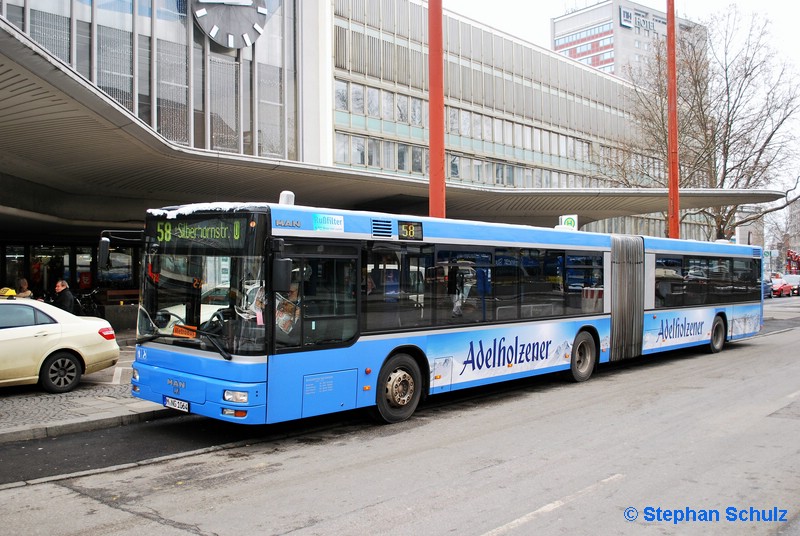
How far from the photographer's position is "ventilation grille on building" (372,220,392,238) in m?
8.55

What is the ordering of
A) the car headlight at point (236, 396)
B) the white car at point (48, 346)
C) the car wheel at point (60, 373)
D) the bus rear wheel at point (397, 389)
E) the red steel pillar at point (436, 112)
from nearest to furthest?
the car headlight at point (236, 396), the bus rear wheel at point (397, 389), the white car at point (48, 346), the car wheel at point (60, 373), the red steel pillar at point (436, 112)

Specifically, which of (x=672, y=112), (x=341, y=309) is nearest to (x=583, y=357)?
(x=341, y=309)

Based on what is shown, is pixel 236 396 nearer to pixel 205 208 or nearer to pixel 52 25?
pixel 205 208

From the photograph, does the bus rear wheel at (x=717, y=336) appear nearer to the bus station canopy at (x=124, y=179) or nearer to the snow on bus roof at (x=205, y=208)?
the bus station canopy at (x=124, y=179)

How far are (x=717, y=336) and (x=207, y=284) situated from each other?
47.2ft

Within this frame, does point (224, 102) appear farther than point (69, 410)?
Yes

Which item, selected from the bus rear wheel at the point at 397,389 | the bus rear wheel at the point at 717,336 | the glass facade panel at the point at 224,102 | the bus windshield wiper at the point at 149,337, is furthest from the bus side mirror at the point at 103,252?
the glass facade panel at the point at 224,102

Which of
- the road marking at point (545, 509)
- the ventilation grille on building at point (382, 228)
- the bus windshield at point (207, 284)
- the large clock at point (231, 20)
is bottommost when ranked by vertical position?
the road marking at point (545, 509)

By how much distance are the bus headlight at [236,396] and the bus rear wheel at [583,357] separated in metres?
6.98

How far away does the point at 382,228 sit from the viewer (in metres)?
8.65

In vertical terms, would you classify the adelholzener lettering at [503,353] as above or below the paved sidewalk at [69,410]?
above

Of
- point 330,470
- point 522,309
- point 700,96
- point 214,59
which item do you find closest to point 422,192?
point 214,59

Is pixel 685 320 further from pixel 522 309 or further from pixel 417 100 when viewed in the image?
pixel 417 100

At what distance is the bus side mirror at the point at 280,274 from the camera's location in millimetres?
6930
